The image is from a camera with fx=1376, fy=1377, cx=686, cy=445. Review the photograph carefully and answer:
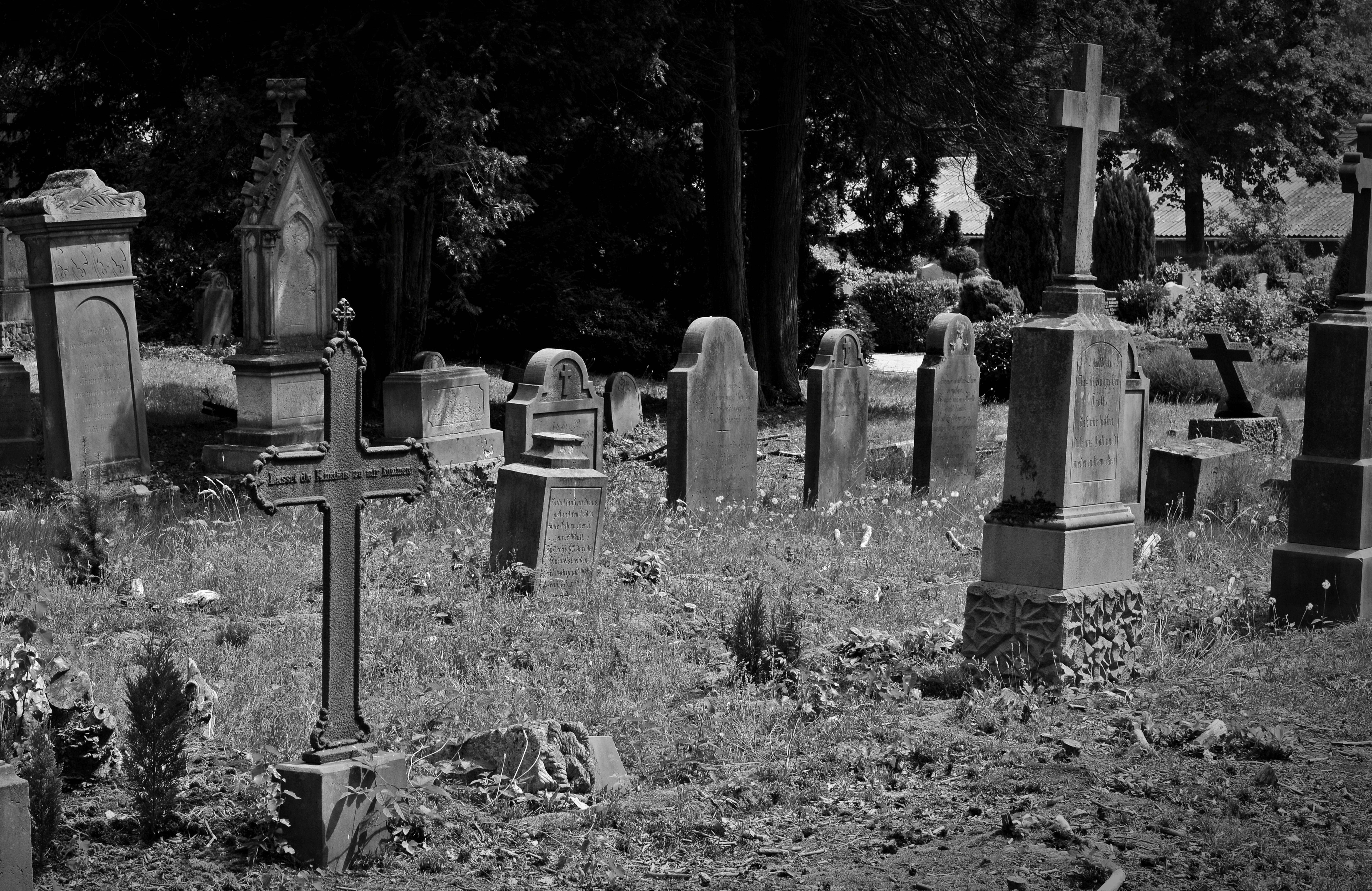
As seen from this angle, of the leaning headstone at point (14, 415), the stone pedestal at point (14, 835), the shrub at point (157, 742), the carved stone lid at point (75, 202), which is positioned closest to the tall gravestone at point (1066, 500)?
the shrub at point (157, 742)

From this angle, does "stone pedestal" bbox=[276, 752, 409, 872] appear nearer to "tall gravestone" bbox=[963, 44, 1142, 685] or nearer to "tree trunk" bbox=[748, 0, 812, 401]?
"tall gravestone" bbox=[963, 44, 1142, 685]

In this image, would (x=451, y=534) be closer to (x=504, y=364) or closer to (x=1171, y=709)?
(x=1171, y=709)

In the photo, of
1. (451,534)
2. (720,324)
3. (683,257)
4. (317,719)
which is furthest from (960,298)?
(317,719)

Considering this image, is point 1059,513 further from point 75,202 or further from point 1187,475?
point 75,202

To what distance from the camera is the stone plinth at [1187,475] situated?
11.2 m

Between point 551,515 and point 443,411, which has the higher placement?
point 443,411

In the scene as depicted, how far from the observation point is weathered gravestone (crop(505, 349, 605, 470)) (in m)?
10.8

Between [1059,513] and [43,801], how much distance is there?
4571 mm

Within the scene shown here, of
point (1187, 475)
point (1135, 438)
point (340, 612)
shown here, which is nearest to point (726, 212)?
point (1187, 475)

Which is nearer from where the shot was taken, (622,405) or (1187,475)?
(1187,475)

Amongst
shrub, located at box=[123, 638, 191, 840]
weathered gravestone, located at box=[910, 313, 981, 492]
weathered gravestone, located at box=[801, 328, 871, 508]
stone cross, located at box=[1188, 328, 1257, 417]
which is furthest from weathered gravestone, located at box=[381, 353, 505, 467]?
shrub, located at box=[123, 638, 191, 840]

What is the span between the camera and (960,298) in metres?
32.7

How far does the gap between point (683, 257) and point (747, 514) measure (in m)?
12.9

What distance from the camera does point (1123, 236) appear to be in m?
35.5
